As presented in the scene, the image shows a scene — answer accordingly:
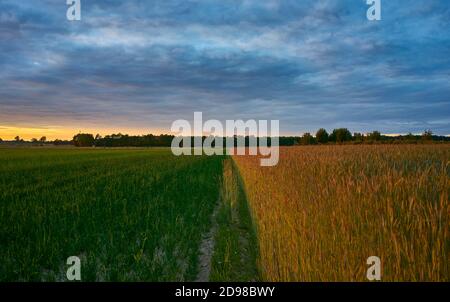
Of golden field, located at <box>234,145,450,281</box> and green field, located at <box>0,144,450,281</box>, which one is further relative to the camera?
green field, located at <box>0,144,450,281</box>

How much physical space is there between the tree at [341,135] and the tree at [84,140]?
12230cm

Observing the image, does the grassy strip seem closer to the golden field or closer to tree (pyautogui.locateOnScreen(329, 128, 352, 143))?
the golden field

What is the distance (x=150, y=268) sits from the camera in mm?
5777

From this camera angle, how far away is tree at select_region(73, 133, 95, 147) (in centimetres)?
15950

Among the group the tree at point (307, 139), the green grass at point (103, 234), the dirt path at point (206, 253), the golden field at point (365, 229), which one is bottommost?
the dirt path at point (206, 253)

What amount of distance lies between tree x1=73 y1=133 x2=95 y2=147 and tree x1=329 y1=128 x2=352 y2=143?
4815 inches

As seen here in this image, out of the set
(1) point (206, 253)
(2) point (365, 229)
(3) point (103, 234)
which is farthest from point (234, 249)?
(2) point (365, 229)

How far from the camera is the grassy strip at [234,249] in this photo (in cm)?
594

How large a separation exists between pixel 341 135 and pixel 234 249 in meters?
62.1

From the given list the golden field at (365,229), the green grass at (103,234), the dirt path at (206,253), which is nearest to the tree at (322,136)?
the green grass at (103,234)

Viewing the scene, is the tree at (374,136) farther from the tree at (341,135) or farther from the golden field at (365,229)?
the golden field at (365,229)

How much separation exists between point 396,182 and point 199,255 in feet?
15.2

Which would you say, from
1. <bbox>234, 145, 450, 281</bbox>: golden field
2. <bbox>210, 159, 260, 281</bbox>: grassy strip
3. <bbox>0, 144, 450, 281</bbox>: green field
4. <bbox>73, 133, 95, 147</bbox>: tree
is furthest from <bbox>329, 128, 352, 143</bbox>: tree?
<bbox>73, 133, 95, 147</bbox>: tree
